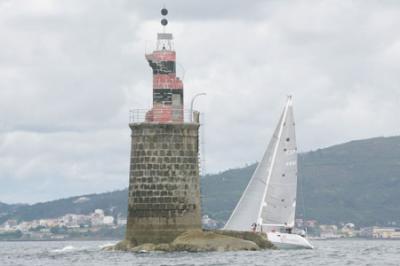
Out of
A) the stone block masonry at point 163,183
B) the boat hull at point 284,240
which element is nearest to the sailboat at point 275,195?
the boat hull at point 284,240

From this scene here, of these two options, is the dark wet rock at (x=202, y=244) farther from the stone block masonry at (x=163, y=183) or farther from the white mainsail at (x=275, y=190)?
the white mainsail at (x=275, y=190)

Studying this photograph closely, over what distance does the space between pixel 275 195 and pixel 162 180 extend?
32.1ft

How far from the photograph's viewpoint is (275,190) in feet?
276

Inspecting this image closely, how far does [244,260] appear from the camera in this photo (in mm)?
69062

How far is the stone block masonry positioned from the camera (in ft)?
253

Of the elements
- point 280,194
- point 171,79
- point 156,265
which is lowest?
point 156,265

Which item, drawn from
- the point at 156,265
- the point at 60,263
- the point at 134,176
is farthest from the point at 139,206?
the point at 156,265

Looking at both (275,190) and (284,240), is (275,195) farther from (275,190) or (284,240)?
(284,240)

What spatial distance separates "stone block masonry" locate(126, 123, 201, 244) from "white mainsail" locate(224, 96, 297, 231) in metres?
6.94

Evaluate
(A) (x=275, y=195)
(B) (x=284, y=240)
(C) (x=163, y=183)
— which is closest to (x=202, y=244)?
(C) (x=163, y=183)

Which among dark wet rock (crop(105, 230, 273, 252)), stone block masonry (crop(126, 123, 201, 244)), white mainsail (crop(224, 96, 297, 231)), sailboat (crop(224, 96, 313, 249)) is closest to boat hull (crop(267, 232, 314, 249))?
sailboat (crop(224, 96, 313, 249))

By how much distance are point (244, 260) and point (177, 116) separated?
12.8 meters

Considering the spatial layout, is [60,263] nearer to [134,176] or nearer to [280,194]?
[134,176]

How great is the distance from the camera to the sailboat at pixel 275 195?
8419 cm
